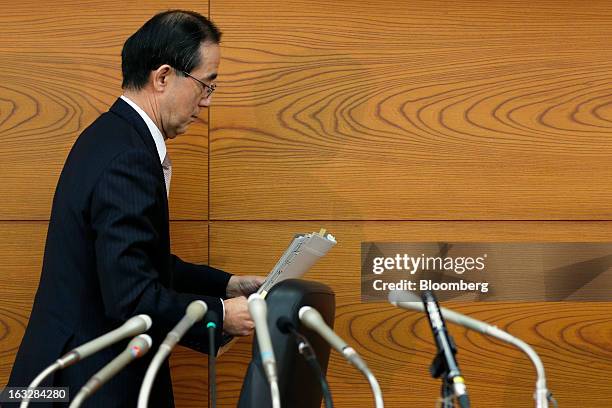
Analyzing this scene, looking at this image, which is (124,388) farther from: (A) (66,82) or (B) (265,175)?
(A) (66,82)

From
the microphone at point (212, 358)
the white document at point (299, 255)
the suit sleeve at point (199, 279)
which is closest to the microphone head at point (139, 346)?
the microphone at point (212, 358)

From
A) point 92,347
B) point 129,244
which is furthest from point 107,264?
point 92,347

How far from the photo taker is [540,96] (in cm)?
252

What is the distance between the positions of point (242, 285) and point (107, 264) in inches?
24.4

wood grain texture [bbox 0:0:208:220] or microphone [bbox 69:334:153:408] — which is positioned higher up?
wood grain texture [bbox 0:0:208:220]

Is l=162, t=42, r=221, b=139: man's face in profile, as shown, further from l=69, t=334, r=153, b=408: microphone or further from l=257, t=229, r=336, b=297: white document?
l=69, t=334, r=153, b=408: microphone

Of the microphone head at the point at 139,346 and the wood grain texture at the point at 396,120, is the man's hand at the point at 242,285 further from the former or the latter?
the microphone head at the point at 139,346

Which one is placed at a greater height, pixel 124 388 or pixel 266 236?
pixel 266 236

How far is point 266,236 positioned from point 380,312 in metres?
0.40

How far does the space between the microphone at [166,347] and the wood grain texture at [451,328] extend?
1.05 m

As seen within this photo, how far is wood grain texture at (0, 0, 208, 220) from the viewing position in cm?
248

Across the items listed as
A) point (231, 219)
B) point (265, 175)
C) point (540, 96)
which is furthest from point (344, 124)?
point (540, 96)

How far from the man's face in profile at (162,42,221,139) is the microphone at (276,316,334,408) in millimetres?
703

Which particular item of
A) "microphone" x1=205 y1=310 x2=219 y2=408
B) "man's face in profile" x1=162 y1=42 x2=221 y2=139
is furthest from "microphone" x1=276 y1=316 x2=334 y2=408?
"man's face in profile" x1=162 y1=42 x2=221 y2=139
